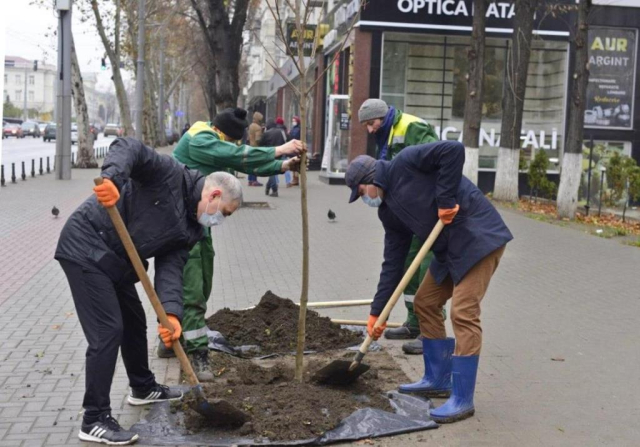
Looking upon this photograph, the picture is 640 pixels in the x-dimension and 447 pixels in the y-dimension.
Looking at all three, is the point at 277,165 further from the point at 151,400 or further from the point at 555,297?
the point at 555,297

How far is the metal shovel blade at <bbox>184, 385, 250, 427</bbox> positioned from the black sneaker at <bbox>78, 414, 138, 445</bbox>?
36 cm

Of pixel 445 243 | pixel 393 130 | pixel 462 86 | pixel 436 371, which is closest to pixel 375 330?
pixel 436 371

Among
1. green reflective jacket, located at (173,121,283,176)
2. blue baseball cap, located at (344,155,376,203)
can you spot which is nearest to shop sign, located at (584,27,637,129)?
green reflective jacket, located at (173,121,283,176)

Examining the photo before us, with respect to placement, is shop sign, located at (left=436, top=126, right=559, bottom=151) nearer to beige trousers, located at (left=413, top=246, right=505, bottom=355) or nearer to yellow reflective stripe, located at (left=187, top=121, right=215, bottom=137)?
yellow reflective stripe, located at (left=187, top=121, right=215, bottom=137)

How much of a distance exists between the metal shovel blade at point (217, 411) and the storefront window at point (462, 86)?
2216 cm

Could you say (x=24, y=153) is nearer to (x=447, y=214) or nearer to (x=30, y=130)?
(x=30, y=130)

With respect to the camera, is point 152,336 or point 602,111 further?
point 602,111

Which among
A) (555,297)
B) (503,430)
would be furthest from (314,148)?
(503,430)

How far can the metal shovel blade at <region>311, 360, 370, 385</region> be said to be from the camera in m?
5.73

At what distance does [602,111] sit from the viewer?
84.9 ft

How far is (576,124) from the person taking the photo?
17.5m

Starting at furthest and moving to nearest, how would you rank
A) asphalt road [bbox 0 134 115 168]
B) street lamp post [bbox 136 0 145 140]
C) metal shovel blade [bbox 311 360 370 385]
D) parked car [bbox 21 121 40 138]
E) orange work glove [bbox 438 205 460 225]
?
parked car [bbox 21 121 40 138], asphalt road [bbox 0 134 115 168], street lamp post [bbox 136 0 145 140], metal shovel blade [bbox 311 360 370 385], orange work glove [bbox 438 205 460 225]

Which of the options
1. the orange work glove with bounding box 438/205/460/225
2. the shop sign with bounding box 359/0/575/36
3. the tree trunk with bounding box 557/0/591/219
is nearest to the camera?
the orange work glove with bounding box 438/205/460/225

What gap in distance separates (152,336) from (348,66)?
21.6m
